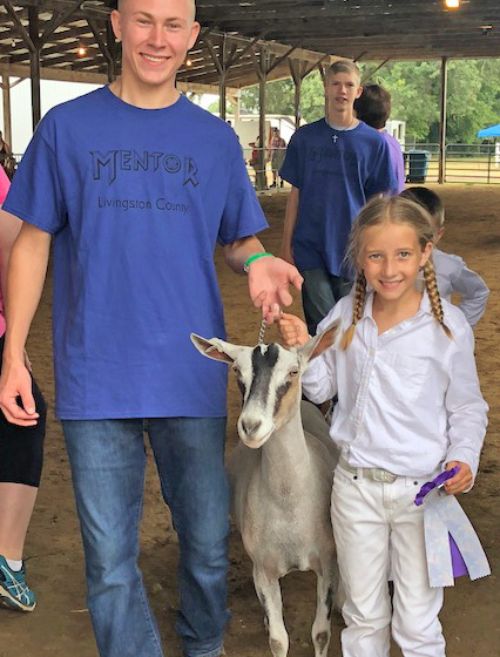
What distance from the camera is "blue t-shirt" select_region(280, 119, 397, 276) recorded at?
15.6 feet

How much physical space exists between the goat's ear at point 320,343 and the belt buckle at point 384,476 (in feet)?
1.32

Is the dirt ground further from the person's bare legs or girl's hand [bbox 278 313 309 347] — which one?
girl's hand [bbox 278 313 309 347]

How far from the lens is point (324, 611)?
3.08 metres

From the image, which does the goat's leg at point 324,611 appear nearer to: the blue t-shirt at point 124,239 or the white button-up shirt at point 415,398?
the white button-up shirt at point 415,398

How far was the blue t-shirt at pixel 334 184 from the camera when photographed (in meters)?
4.75

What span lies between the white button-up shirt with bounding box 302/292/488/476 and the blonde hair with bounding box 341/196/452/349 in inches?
2.3

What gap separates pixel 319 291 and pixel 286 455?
6.46 feet

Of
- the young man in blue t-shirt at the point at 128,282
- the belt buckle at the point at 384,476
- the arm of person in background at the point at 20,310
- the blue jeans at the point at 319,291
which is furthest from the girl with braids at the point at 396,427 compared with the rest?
the blue jeans at the point at 319,291

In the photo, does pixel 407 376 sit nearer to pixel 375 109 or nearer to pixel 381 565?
pixel 381 565

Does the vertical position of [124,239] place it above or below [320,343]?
above

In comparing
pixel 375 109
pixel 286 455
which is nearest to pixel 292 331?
pixel 286 455

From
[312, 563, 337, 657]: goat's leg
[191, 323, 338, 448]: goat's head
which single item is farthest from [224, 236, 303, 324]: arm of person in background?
[312, 563, 337, 657]: goat's leg

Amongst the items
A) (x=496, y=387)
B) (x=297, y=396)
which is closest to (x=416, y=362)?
(x=297, y=396)

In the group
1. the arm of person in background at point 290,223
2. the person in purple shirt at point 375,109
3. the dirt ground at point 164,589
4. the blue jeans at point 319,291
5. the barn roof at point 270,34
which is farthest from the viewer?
the barn roof at point 270,34
